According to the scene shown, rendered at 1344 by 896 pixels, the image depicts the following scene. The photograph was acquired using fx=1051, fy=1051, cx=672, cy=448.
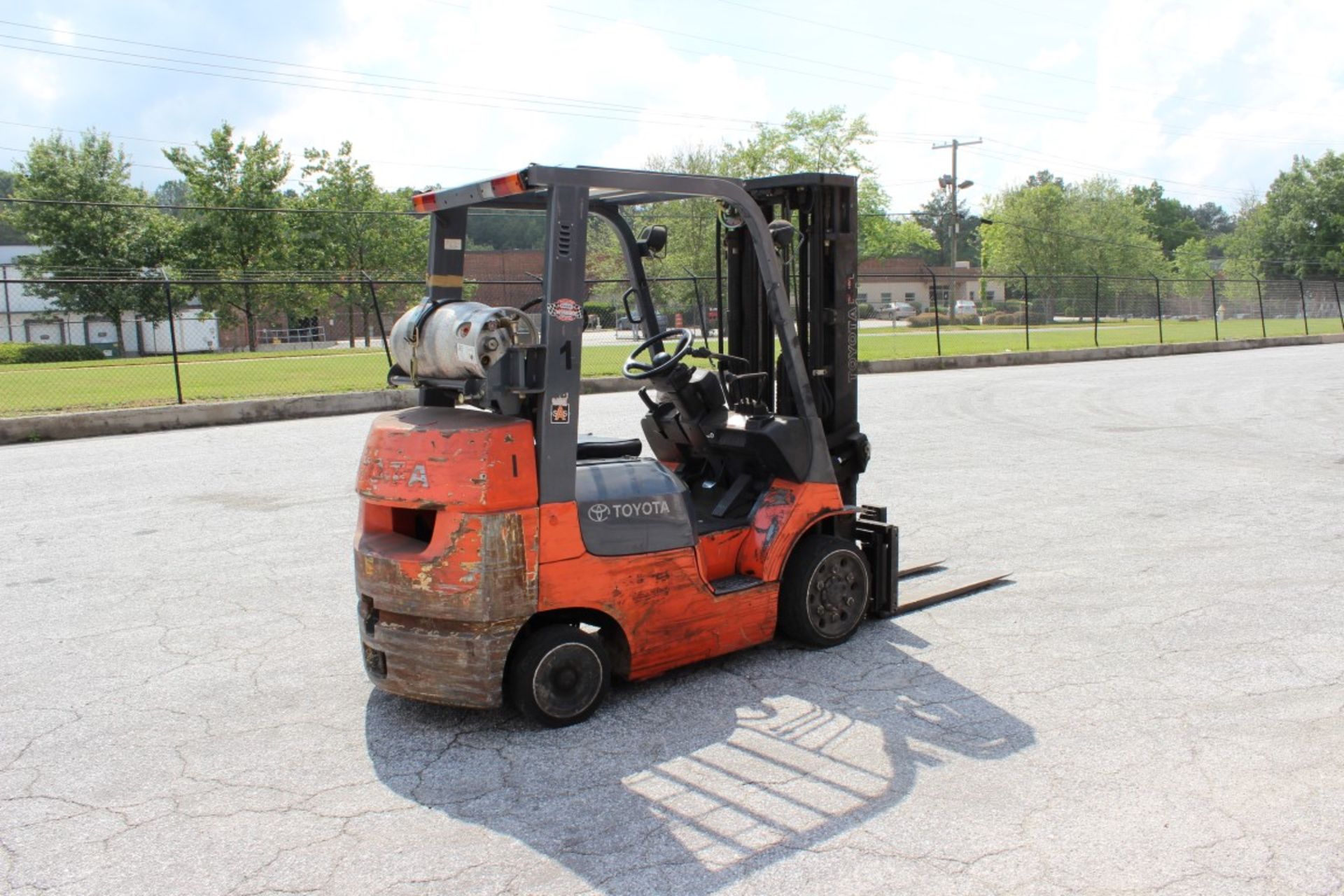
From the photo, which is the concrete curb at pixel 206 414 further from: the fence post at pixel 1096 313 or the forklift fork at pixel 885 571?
the fence post at pixel 1096 313

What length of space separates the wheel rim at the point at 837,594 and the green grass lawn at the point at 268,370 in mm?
14051

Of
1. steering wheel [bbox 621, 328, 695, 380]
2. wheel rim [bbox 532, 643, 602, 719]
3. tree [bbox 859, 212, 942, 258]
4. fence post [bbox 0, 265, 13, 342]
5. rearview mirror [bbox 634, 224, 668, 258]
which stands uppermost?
tree [bbox 859, 212, 942, 258]

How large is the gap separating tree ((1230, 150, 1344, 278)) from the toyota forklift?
77.5 meters

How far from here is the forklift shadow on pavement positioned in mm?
3469

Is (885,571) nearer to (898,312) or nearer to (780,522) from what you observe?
(780,522)

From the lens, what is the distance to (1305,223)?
7344cm

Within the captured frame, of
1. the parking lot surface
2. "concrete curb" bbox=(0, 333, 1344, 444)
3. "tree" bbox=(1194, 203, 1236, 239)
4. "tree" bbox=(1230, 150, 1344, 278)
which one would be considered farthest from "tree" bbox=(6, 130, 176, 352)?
"tree" bbox=(1194, 203, 1236, 239)

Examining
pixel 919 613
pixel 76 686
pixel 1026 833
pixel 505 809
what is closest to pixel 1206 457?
pixel 919 613

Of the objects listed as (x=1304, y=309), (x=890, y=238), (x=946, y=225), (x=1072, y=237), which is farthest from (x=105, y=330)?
(x=946, y=225)

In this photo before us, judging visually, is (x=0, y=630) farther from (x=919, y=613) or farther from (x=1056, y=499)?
(x=1056, y=499)

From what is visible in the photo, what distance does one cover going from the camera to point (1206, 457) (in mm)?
11281

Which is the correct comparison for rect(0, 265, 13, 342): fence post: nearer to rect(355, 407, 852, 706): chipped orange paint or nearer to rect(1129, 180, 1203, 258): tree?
rect(355, 407, 852, 706): chipped orange paint

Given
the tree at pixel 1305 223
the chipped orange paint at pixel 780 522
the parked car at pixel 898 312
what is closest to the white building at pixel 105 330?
the chipped orange paint at pixel 780 522

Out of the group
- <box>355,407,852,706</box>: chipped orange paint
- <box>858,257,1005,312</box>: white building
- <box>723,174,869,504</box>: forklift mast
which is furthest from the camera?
<box>858,257,1005,312</box>: white building
